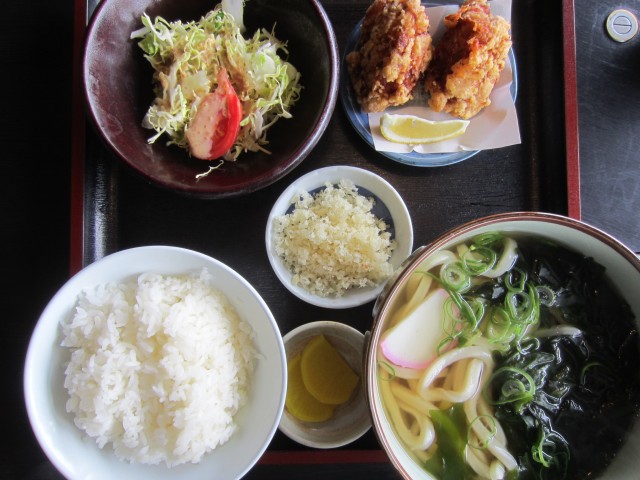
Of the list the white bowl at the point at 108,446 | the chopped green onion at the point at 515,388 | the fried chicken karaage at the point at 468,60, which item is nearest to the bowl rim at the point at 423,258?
the white bowl at the point at 108,446

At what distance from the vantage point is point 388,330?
1492mm

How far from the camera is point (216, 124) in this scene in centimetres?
170

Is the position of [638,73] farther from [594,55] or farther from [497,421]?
[497,421]

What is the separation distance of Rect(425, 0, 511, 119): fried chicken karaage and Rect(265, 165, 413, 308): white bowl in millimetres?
357

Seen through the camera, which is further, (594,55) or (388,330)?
(594,55)

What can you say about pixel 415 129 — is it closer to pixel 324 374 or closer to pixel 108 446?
pixel 324 374

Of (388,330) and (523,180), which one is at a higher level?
(523,180)

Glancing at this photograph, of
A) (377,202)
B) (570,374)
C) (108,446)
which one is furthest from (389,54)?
(108,446)

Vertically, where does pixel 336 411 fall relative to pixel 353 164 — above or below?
below

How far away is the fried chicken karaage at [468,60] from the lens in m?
1.71

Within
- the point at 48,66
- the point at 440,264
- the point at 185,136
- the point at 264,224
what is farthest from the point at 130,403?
the point at 48,66

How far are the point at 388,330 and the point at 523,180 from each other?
85 centimetres

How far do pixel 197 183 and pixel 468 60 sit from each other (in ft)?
3.19

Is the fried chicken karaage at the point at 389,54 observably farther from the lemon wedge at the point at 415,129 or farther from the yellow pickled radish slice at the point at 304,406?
the yellow pickled radish slice at the point at 304,406
